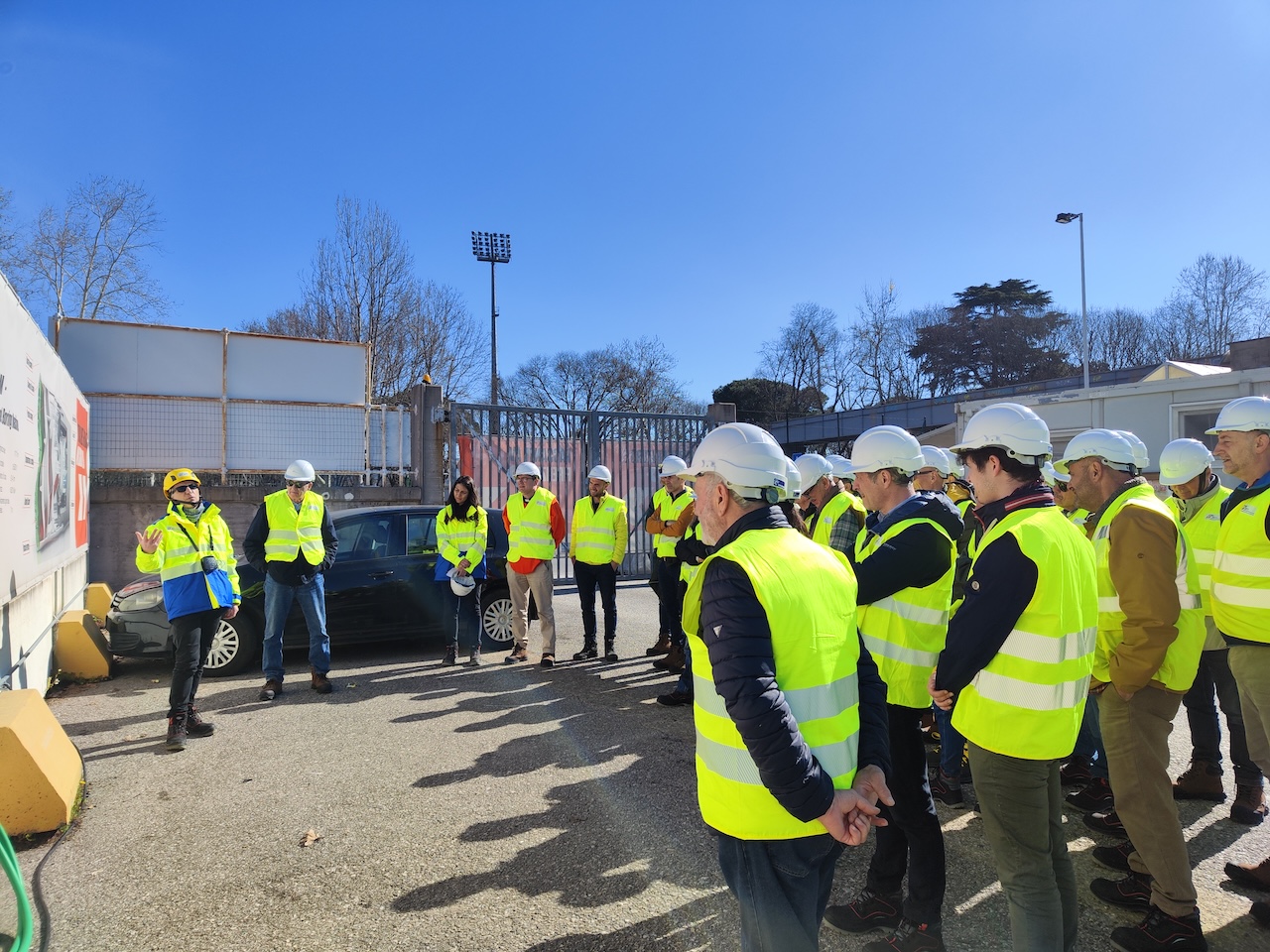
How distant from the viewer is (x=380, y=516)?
26.8ft

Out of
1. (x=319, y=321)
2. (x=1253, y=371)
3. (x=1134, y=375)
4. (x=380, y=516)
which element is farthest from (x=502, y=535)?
(x=1134, y=375)

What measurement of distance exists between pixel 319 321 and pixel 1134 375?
111ft

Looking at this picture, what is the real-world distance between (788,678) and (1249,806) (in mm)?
3796

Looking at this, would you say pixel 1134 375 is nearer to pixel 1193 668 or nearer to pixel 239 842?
pixel 1193 668

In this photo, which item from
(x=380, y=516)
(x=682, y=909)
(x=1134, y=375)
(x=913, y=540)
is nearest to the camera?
(x=913, y=540)

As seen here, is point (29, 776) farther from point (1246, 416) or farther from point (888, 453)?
point (1246, 416)

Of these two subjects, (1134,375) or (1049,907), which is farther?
(1134,375)

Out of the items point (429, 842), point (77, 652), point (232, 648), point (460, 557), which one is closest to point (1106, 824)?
point (429, 842)

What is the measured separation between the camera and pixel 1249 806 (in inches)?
157

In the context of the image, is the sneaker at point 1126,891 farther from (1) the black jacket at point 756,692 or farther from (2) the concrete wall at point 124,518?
(2) the concrete wall at point 124,518

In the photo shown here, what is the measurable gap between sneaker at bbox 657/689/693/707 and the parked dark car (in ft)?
9.09

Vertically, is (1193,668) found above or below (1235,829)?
above

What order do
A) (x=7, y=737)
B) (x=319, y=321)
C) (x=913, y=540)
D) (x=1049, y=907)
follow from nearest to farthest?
1. (x=1049, y=907)
2. (x=913, y=540)
3. (x=7, y=737)
4. (x=319, y=321)

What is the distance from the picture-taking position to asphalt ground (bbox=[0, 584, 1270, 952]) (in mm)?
3016
